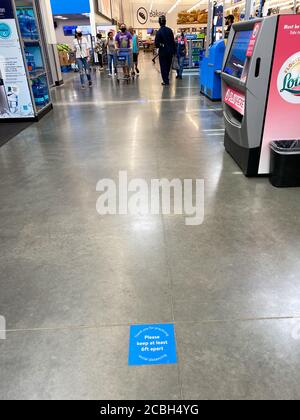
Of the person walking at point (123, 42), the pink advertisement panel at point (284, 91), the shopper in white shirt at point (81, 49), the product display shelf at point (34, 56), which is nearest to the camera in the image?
the pink advertisement panel at point (284, 91)

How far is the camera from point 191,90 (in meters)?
8.88

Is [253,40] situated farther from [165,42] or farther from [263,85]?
[165,42]

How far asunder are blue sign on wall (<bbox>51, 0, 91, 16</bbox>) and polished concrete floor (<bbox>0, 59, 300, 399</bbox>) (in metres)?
12.9

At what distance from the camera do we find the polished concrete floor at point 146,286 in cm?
142

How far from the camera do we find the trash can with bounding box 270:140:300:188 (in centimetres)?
296

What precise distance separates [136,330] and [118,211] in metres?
1.37

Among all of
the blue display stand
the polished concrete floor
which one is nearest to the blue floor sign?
the polished concrete floor

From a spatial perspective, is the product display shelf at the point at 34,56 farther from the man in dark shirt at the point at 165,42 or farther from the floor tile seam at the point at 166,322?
the floor tile seam at the point at 166,322

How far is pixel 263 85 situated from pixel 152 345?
8.45 feet

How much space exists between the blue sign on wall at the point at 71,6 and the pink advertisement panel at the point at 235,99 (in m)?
13.0

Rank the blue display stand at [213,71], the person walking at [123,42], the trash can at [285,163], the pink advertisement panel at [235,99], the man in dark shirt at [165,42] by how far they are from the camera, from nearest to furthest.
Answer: the trash can at [285,163] → the pink advertisement panel at [235,99] → the blue display stand at [213,71] → the man in dark shirt at [165,42] → the person walking at [123,42]

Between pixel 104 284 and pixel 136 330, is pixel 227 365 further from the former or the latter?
pixel 104 284

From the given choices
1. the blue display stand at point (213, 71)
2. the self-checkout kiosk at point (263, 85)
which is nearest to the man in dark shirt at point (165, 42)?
the blue display stand at point (213, 71)

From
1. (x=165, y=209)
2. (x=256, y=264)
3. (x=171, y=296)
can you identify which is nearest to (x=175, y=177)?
(x=165, y=209)
